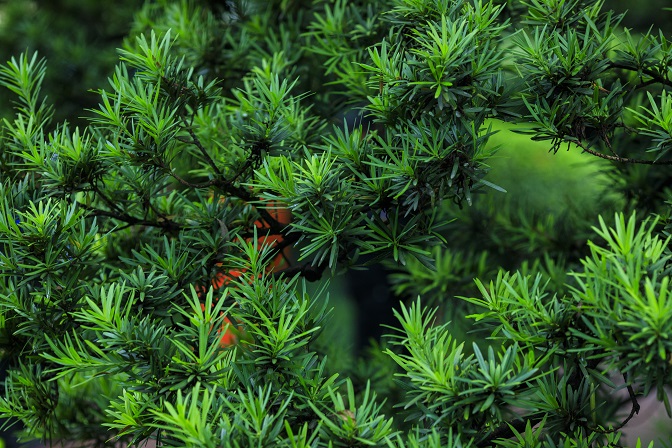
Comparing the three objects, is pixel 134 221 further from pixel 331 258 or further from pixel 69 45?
pixel 69 45

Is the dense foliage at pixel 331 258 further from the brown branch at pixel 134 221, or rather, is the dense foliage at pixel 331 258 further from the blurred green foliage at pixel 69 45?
the blurred green foliage at pixel 69 45

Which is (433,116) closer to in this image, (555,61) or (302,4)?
(555,61)

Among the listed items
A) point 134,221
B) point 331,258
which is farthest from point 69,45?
point 331,258

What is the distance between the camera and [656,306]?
0.53 meters

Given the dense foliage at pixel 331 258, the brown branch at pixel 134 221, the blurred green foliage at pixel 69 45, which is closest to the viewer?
the dense foliage at pixel 331 258

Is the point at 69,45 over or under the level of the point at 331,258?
under

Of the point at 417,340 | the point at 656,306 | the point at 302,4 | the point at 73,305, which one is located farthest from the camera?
the point at 302,4

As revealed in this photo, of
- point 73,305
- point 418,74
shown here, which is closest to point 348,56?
point 418,74

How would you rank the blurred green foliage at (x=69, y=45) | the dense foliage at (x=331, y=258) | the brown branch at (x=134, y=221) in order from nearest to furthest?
1. the dense foliage at (x=331, y=258)
2. the brown branch at (x=134, y=221)
3. the blurred green foliage at (x=69, y=45)

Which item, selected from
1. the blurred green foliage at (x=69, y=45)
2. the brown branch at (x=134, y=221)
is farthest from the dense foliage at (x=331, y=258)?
the blurred green foliage at (x=69, y=45)

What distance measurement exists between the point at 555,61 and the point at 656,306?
0.31m

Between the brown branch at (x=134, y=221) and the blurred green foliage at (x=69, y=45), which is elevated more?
the brown branch at (x=134, y=221)

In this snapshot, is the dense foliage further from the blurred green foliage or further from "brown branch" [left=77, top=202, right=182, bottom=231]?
the blurred green foliage

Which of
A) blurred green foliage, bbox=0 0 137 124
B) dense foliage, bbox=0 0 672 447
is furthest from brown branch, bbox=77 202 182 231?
blurred green foliage, bbox=0 0 137 124
